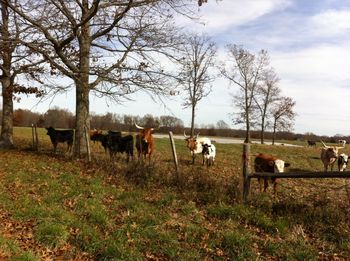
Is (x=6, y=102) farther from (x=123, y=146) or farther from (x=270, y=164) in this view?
(x=270, y=164)

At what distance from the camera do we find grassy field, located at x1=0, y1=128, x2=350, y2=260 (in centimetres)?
720

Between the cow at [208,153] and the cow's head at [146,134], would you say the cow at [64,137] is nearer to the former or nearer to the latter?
the cow's head at [146,134]

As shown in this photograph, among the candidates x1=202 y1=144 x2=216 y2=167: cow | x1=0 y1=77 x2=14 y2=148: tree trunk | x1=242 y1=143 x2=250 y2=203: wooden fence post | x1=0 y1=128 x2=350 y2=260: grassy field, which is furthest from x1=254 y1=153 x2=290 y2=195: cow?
x1=0 y1=77 x2=14 y2=148: tree trunk

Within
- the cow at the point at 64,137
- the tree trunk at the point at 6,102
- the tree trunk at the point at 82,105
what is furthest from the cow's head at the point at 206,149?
the tree trunk at the point at 6,102

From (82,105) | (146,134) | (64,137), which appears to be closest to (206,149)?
(146,134)

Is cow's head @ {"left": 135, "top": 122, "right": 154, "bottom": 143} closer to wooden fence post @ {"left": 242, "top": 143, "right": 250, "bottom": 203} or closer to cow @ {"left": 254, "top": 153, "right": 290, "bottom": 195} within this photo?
cow @ {"left": 254, "top": 153, "right": 290, "bottom": 195}

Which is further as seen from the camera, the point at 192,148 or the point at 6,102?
the point at 6,102

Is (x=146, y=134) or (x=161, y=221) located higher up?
(x=146, y=134)

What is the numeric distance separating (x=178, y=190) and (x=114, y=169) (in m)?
2.98

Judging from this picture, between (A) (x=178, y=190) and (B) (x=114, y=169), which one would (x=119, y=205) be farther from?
(B) (x=114, y=169)

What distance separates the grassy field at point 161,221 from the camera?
23.6 feet

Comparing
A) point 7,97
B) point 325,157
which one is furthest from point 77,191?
point 325,157

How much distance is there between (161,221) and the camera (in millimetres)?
8461

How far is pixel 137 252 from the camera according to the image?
712cm
